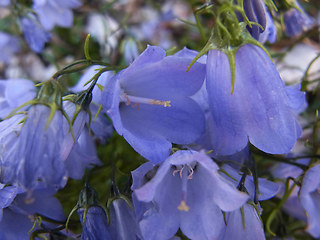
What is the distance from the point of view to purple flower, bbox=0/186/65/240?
1.99ft

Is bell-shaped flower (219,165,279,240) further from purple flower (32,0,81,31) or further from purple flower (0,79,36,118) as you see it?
purple flower (32,0,81,31)

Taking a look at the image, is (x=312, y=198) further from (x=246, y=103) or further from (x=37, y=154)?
(x=37, y=154)

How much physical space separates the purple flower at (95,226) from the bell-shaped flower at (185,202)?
0.16 ft

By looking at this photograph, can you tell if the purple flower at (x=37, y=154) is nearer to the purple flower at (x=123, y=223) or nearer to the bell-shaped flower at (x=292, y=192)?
the purple flower at (x=123, y=223)

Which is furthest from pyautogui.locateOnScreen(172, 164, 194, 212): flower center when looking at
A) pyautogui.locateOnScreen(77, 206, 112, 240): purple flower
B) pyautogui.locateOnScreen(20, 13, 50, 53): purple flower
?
pyautogui.locateOnScreen(20, 13, 50, 53): purple flower

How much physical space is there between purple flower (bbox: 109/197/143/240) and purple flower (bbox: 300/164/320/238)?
0.26 metres

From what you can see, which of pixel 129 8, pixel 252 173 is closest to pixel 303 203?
pixel 252 173

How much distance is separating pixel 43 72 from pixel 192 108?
99cm

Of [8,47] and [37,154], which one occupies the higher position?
[37,154]

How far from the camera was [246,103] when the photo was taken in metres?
0.52

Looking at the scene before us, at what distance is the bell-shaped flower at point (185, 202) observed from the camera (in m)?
0.49

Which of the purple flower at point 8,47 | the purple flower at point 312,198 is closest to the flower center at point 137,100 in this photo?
the purple flower at point 312,198

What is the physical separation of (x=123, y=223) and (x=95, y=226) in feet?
0.12

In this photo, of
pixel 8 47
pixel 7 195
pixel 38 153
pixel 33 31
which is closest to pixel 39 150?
pixel 38 153
